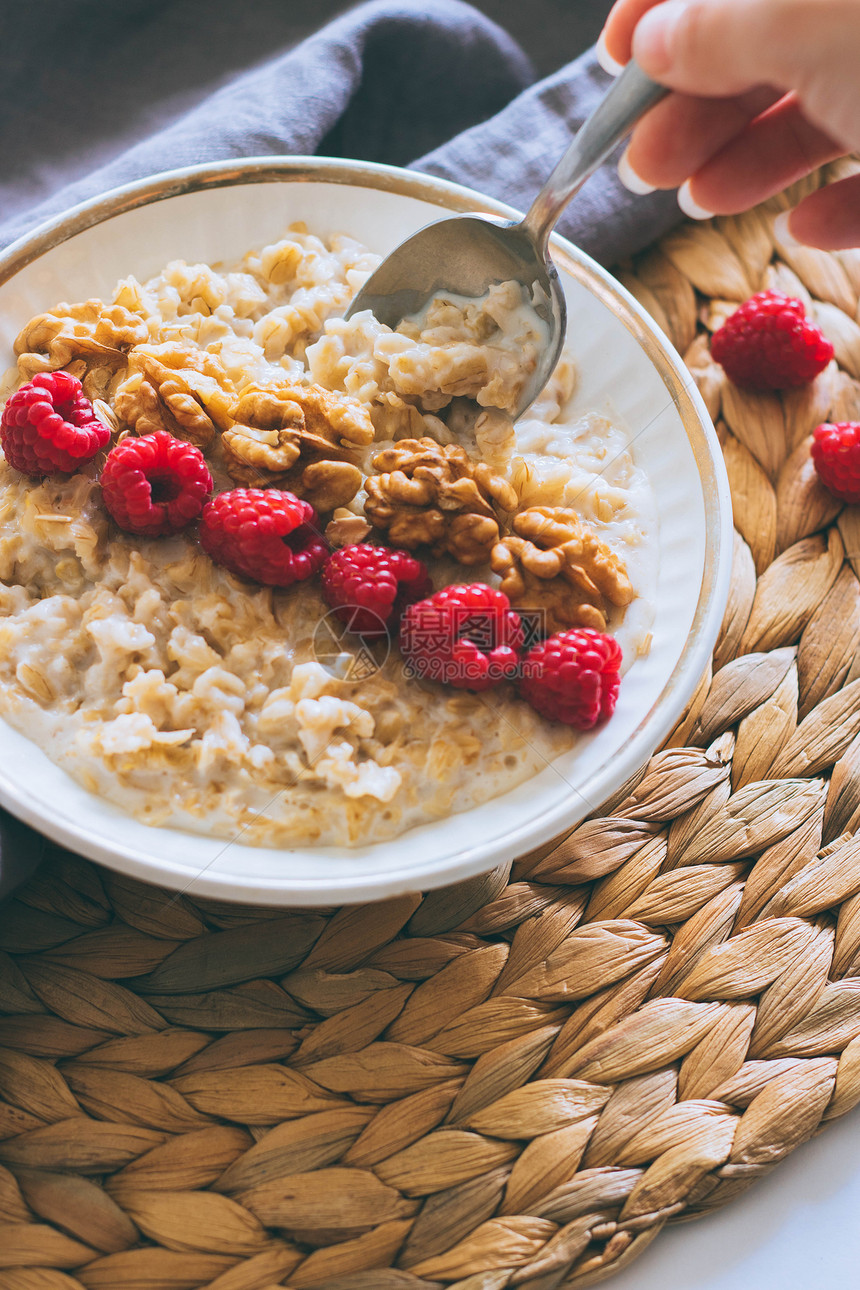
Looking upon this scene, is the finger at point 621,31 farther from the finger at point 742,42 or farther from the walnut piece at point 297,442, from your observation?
the walnut piece at point 297,442

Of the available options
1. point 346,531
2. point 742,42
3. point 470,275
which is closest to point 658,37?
point 742,42

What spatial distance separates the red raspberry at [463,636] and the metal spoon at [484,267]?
422 millimetres

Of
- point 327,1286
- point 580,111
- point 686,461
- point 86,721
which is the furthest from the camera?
point 580,111

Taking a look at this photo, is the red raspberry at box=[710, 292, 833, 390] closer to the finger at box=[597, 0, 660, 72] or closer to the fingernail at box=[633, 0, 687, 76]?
the finger at box=[597, 0, 660, 72]

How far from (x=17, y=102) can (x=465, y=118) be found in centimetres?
100

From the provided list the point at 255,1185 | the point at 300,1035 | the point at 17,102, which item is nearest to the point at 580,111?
the point at 17,102

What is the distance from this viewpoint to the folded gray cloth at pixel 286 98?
2.06 metres

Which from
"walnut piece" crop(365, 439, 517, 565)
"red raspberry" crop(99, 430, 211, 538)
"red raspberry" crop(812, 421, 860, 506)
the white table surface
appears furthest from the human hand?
the white table surface

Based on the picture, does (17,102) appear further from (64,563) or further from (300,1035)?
(300,1035)

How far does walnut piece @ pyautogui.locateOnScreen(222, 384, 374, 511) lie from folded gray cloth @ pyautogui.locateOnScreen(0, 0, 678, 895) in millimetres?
737

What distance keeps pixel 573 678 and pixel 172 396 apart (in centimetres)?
71

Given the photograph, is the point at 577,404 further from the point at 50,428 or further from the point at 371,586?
the point at 50,428

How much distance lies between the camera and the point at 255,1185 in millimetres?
1325

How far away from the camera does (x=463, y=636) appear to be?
139 centimetres
